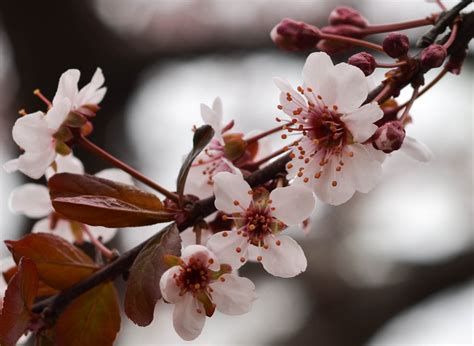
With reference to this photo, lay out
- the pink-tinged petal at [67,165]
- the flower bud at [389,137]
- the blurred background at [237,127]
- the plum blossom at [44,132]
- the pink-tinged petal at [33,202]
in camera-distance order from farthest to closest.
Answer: the blurred background at [237,127] → the pink-tinged petal at [33,202] → the pink-tinged petal at [67,165] → the plum blossom at [44,132] → the flower bud at [389,137]

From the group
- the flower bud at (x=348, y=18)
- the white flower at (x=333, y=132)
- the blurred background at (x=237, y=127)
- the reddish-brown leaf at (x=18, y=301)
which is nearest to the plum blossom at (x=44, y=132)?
the reddish-brown leaf at (x=18, y=301)

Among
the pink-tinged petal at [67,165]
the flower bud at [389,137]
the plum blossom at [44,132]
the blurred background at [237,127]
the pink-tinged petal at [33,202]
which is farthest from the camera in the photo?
the blurred background at [237,127]

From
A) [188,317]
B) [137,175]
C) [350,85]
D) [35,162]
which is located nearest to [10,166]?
[35,162]

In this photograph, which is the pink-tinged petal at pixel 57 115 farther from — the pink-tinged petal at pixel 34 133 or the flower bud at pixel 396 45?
the flower bud at pixel 396 45

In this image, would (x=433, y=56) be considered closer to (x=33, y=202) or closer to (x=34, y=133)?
(x=34, y=133)

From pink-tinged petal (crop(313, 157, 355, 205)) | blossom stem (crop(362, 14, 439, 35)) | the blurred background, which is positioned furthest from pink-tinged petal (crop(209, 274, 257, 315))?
the blurred background

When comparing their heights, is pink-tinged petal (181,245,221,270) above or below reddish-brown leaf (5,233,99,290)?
above

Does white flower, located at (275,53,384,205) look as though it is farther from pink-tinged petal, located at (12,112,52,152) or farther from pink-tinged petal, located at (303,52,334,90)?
pink-tinged petal, located at (12,112,52,152)
